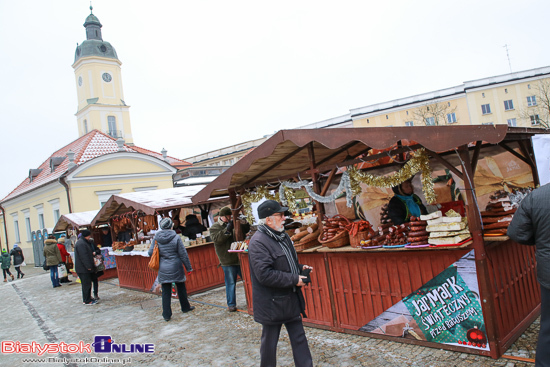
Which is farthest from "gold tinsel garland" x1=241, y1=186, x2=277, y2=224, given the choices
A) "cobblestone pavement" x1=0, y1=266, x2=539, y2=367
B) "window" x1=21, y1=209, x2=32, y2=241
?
"window" x1=21, y1=209, x2=32, y2=241

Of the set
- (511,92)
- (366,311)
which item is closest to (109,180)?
(366,311)

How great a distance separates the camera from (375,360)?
15.5 feet

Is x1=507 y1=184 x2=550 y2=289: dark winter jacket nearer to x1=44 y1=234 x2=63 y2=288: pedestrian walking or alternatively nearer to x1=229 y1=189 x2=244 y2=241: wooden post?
x1=229 y1=189 x2=244 y2=241: wooden post

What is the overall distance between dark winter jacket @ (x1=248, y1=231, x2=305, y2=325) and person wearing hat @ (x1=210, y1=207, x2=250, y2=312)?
421 cm

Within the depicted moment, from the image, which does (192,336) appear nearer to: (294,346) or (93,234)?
(294,346)

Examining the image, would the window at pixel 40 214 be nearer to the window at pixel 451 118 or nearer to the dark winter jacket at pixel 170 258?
the dark winter jacket at pixel 170 258

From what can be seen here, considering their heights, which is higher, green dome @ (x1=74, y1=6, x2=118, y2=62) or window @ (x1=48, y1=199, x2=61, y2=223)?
green dome @ (x1=74, y1=6, x2=118, y2=62)

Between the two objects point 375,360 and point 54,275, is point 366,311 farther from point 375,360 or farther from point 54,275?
point 54,275

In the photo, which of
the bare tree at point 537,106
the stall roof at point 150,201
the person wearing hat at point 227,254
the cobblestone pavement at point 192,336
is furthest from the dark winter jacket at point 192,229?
the bare tree at point 537,106

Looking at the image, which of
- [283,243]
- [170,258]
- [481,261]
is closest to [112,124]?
[170,258]

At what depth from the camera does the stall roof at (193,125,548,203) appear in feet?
13.8

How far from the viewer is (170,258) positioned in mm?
8016

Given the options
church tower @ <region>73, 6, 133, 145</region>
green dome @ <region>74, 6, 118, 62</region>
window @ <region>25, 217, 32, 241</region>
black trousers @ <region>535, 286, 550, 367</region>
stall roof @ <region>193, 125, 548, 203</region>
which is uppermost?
green dome @ <region>74, 6, 118, 62</region>

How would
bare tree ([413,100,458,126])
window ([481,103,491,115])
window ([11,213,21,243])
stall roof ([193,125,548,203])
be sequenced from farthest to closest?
1. window ([481,103,491,115])
2. bare tree ([413,100,458,126])
3. window ([11,213,21,243])
4. stall roof ([193,125,548,203])
